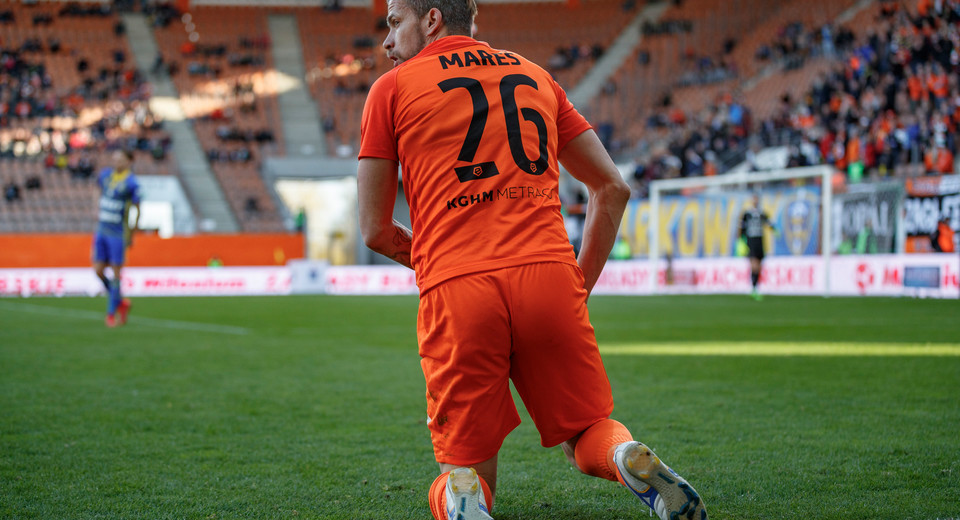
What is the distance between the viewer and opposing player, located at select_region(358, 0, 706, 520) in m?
2.35

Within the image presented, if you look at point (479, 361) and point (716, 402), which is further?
point (716, 402)

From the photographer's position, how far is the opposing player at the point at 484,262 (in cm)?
235

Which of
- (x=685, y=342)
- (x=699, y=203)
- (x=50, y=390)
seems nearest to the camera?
(x=50, y=390)

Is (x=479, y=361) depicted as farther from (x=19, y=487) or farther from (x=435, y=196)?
(x=19, y=487)

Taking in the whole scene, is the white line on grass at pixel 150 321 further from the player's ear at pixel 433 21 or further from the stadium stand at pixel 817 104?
the stadium stand at pixel 817 104

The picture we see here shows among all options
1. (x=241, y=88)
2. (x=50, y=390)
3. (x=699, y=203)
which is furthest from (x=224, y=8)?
(x=50, y=390)

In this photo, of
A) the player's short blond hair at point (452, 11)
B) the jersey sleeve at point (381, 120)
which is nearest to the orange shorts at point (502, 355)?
the jersey sleeve at point (381, 120)

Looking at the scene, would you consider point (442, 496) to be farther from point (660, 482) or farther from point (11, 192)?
point (11, 192)

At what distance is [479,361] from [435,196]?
1.57 ft

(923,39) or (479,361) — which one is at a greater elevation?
(923,39)

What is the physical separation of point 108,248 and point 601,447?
1035cm

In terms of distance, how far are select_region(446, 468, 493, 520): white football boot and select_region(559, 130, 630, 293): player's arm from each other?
77 centimetres

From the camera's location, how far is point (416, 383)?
6422 mm

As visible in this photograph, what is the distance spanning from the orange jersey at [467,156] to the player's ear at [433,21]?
8 centimetres
